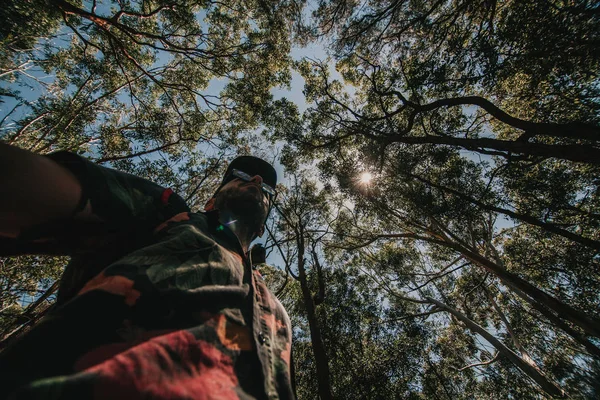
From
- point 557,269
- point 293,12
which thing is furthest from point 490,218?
point 293,12

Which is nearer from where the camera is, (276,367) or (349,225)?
(276,367)

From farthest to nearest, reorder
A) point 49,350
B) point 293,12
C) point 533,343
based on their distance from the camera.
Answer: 1. point 533,343
2. point 293,12
3. point 49,350

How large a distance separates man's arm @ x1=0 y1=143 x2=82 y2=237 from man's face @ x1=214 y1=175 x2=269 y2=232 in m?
1.23

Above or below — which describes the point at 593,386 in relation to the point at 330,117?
below

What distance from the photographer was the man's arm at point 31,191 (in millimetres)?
623

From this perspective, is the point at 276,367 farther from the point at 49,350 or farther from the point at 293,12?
the point at 293,12

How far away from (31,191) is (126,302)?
0.39 metres

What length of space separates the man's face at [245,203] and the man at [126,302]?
0.71 meters

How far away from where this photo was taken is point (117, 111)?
9891 mm

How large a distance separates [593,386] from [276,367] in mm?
9905

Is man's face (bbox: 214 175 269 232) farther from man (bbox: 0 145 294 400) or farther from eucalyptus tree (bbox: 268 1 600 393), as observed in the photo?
eucalyptus tree (bbox: 268 1 600 393)

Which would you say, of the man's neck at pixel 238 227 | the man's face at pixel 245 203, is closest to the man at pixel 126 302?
the man's neck at pixel 238 227

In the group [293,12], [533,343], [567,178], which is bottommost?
[533,343]

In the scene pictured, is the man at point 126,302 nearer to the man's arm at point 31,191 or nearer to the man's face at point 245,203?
the man's arm at point 31,191
